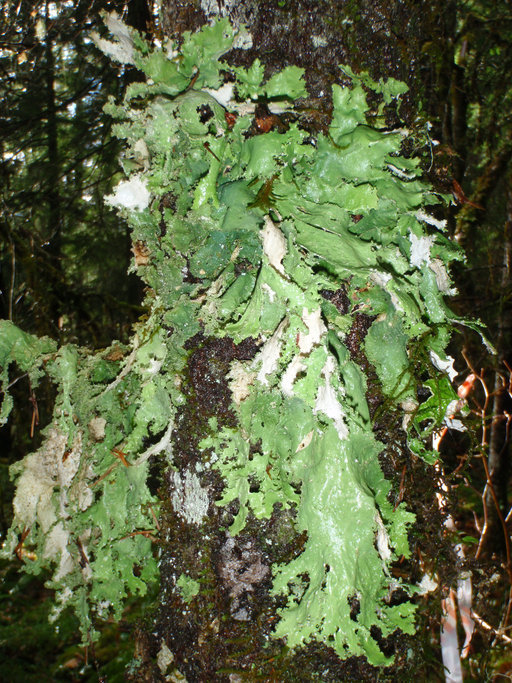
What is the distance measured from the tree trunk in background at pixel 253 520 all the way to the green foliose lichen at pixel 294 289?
0.05m

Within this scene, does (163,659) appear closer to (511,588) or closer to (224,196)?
(224,196)

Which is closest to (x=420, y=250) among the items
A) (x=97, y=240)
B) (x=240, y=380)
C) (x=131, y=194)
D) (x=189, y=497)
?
(x=240, y=380)

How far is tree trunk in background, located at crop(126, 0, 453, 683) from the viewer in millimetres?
1033

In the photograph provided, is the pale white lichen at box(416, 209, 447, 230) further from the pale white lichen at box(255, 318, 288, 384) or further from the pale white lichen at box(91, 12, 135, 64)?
the pale white lichen at box(91, 12, 135, 64)

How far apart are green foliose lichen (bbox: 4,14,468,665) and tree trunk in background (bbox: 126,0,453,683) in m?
0.05

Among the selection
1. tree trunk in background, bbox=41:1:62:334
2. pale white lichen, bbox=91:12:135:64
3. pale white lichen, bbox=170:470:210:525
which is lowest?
pale white lichen, bbox=170:470:210:525

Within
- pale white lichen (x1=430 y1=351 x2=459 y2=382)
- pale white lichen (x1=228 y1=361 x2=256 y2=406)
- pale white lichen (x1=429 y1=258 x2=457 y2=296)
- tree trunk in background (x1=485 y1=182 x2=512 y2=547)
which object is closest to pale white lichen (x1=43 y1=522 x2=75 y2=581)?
pale white lichen (x1=228 y1=361 x2=256 y2=406)

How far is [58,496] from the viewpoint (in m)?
1.31

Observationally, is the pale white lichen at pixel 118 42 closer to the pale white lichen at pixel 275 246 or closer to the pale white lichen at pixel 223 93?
the pale white lichen at pixel 223 93

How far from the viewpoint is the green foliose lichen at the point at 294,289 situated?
3.12ft

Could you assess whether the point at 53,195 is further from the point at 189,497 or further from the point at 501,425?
the point at 501,425

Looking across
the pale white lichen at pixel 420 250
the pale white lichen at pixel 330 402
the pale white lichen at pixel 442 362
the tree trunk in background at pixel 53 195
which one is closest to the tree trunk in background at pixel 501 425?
the pale white lichen at pixel 442 362

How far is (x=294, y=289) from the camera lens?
92 centimetres

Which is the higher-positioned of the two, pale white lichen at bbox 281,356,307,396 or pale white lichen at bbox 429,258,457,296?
pale white lichen at bbox 429,258,457,296
